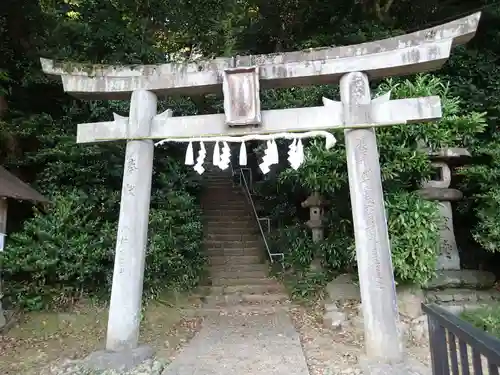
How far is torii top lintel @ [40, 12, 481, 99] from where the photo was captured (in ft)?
17.0

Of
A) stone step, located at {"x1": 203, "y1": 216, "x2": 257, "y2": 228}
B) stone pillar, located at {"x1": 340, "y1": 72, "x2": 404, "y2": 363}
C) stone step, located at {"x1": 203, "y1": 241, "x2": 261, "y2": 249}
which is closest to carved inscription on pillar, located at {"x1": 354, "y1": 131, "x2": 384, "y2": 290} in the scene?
stone pillar, located at {"x1": 340, "y1": 72, "x2": 404, "y2": 363}

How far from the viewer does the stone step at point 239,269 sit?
1024cm

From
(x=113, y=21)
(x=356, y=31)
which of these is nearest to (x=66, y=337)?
(x=113, y=21)

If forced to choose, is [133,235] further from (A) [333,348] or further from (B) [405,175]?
(B) [405,175]

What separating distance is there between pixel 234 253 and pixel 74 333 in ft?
16.6

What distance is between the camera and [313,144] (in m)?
7.22

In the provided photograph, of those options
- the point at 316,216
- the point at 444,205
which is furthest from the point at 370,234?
the point at 316,216

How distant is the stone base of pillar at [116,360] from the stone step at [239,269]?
5.04m

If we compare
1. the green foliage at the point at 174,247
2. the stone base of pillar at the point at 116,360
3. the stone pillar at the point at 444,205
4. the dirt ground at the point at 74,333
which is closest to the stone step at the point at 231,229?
the green foliage at the point at 174,247

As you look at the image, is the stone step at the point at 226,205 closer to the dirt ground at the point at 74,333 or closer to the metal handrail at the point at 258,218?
the metal handrail at the point at 258,218

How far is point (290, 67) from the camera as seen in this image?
18.2 feet

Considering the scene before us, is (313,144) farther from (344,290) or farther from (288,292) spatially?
(288,292)

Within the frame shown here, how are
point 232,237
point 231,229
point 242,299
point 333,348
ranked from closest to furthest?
point 333,348, point 242,299, point 232,237, point 231,229

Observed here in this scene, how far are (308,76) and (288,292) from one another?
5.26 metres
